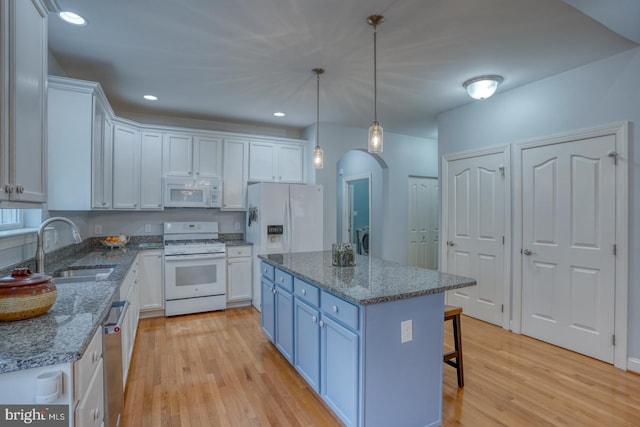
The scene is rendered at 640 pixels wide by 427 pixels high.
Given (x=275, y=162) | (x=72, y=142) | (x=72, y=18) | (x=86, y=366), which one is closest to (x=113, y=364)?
(x=86, y=366)

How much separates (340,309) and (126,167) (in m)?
3.42

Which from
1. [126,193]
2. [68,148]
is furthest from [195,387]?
[126,193]

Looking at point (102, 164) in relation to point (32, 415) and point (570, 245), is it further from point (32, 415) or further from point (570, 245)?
point (570, 245)

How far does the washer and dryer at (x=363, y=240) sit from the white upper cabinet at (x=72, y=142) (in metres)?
4.48

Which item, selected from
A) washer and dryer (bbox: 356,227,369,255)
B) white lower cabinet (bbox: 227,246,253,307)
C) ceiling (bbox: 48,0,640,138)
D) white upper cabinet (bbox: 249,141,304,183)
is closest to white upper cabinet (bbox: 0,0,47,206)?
ceiling (bbox: 48,0,640,138)

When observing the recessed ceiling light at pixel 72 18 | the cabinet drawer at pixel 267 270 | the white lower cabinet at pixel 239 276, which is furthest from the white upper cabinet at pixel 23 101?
the white lower cabinet at pixel 239 276

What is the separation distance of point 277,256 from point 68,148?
200 centimetres

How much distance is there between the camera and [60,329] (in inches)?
49.1

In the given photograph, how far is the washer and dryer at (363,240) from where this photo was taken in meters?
6.29

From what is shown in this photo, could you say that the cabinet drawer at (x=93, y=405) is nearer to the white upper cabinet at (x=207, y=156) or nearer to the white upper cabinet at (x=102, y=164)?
the white upper cabinet at (x=102, y=164)

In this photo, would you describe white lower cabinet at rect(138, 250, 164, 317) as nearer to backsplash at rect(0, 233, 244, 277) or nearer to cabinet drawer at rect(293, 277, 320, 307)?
backsplash at rect(0, 233, 244, 277)

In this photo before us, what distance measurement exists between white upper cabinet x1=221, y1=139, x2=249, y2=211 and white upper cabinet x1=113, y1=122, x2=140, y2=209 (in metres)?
1.06

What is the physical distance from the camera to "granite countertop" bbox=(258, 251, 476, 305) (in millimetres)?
1785

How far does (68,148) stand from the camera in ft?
9.05
